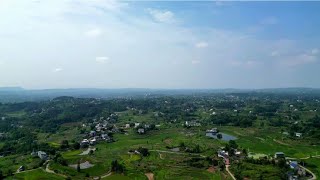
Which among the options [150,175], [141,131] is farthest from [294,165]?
[141,131]

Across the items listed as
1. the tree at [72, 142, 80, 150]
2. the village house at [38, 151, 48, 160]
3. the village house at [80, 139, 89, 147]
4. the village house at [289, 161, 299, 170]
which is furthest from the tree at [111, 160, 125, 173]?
the village house at [289, 161, 299, 170]

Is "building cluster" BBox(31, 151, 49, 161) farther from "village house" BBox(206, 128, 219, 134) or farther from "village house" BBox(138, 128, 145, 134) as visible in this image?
"village house" BBox(206, 128, 219, 134)

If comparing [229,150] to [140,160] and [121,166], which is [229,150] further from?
[121,166]

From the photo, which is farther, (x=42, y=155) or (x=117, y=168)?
(x=42, y=155)

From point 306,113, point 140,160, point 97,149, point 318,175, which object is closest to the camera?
point 318,175

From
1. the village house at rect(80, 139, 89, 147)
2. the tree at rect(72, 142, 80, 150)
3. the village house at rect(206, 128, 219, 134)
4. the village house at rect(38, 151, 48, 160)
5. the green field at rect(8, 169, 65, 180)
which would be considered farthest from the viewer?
the village house at rect(206, 128, 219, 134)

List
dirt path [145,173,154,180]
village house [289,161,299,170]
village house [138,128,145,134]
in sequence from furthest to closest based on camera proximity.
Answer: village house [138,128,145,134] < village house [289,161,299,170] < dirt path [145,173,154,180]

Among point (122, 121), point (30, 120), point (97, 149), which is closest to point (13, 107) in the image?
point (30, 120)

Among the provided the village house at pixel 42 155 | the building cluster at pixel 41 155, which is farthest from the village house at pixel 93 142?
the village house at pixel 42 155

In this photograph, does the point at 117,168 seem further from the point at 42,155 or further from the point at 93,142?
the point at 93,142

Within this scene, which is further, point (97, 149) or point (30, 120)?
point (30, 120)

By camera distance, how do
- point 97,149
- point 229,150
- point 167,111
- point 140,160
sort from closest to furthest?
point 140,160 < point 229,150 < point 97,149 < point 167,111
